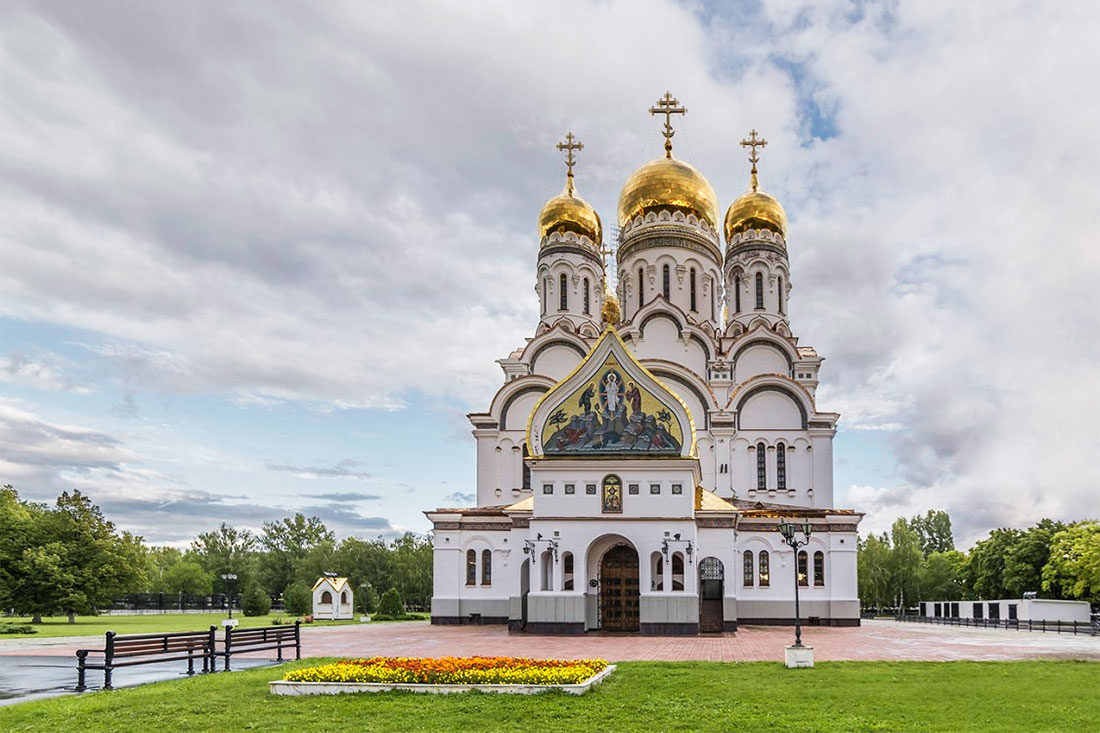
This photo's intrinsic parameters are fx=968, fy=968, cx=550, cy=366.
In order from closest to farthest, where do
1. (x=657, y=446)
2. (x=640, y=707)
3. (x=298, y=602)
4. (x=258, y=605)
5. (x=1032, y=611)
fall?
(x=640, y=707) → (x=657, y=446) → (x=1032, y=611) → (x=258, y=605) → (x=298, y=602)

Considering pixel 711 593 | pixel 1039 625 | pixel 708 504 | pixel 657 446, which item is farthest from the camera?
pixel 1039 625

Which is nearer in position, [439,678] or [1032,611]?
[439,678]

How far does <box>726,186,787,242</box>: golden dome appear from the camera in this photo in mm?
42438

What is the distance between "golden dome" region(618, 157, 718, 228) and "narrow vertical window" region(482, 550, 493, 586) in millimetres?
16250

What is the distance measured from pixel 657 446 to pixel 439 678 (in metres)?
14.5

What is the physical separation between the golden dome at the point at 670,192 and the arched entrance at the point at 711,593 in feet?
55.8

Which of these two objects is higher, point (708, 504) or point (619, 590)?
point (708, 504)

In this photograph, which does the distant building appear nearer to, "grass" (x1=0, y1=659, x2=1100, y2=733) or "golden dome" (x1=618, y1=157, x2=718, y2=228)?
"golden dome" (x1=618, y1=157, x2=718, y2=228)

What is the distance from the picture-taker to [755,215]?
42562 millimetres

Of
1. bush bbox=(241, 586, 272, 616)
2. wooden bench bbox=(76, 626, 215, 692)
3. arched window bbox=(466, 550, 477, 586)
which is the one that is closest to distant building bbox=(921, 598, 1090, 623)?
arched window bbox=(466, 550, 477, 586)

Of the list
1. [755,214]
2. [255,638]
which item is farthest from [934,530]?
[255,638]

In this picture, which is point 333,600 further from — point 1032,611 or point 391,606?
point 1032,611

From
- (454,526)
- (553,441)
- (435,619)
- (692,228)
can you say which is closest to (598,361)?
(553,441)

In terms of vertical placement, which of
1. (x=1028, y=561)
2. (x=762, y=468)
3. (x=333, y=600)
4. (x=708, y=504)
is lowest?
(x=333, y=600)
